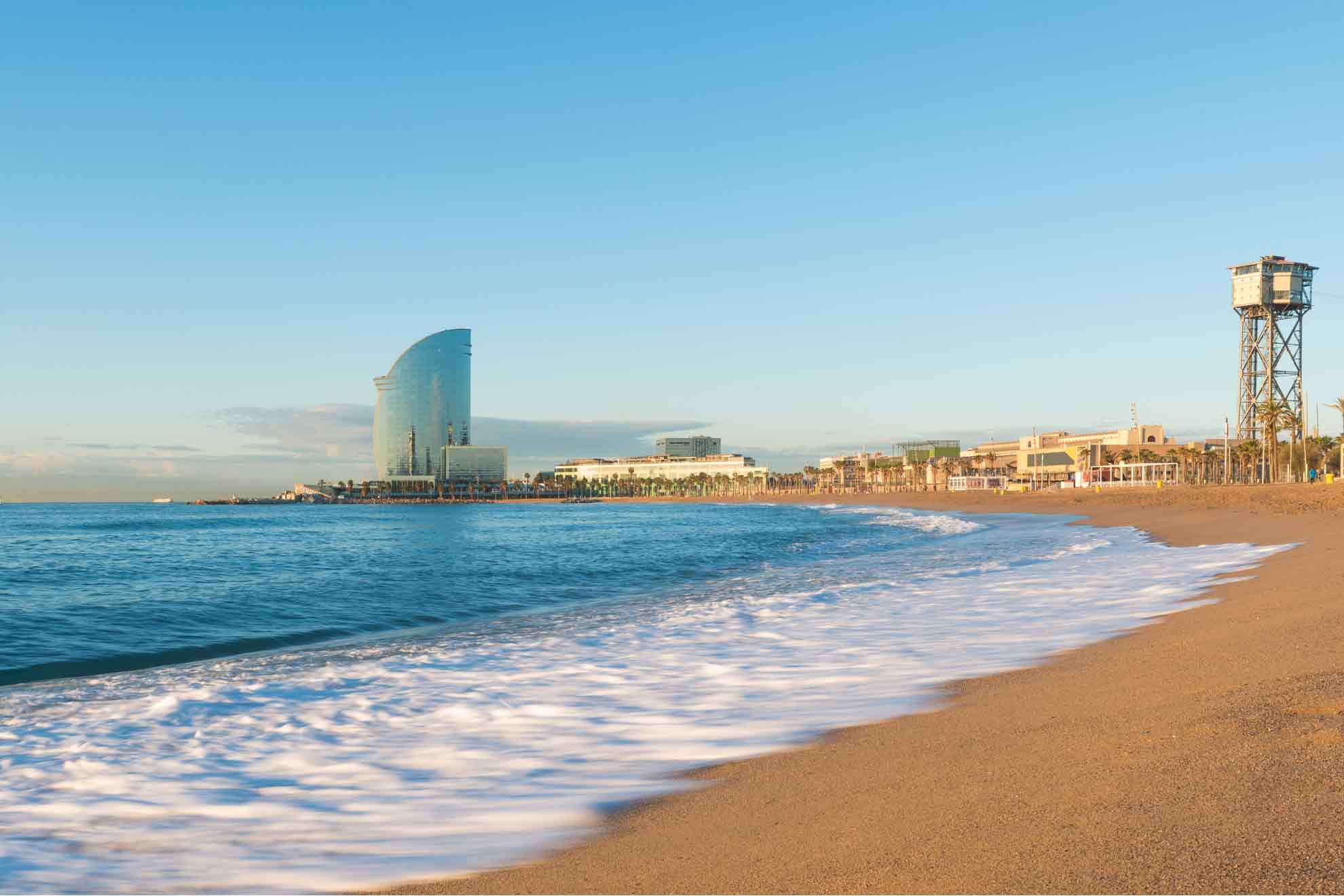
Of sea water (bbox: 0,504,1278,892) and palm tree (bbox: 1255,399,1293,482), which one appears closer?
sea water (bbox: 0,504,1278,892)

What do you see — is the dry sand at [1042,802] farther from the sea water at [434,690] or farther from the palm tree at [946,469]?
the palm tree at [946,469]

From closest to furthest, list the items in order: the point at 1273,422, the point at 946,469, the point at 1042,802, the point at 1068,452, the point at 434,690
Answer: the point at 1042,802, the point at 434,690, the point at 1273,422, the point at 1068,452, the point at 946,469

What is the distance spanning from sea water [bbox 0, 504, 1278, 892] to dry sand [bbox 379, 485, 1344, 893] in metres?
0.57

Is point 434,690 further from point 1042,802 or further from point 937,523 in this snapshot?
point 937,523

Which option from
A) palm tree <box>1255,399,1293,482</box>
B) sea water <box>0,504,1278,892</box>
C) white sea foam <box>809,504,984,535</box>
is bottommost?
white sea foam <box>809,504,984,535</box>

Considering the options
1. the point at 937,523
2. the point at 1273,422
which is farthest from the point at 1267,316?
the point at 937,523

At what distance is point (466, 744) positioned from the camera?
6.73m

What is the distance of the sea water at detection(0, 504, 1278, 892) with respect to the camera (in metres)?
4.84

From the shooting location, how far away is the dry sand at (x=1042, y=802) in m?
3.49

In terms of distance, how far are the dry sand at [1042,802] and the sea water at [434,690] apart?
0.57 m

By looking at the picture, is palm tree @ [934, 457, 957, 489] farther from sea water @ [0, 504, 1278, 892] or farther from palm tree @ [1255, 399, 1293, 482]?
sea water @ [0, 504, 1278, 892]

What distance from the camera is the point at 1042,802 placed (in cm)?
425

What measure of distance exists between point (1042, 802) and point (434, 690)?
623 centimetres

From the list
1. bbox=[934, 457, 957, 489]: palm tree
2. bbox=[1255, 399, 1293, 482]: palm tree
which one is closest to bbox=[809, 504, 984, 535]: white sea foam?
bbox=[1255, 399, 1293, 482]: palm tree
